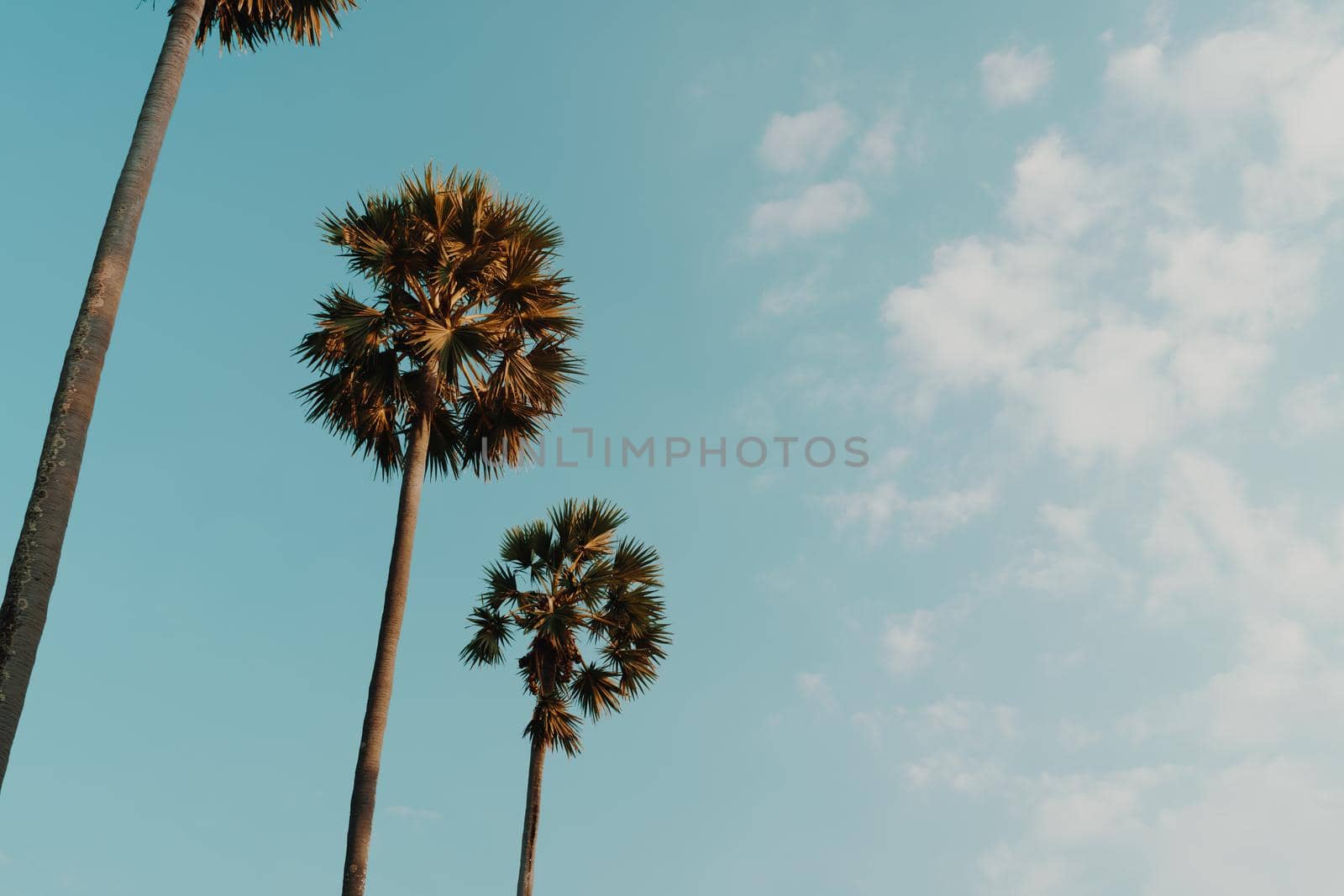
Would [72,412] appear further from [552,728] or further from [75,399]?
[552,728]

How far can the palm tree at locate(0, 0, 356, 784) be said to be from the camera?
320 inches

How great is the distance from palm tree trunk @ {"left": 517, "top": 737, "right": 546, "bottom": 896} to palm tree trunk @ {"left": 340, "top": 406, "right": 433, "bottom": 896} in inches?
261

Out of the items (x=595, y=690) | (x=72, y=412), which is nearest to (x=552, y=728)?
(x=595, y=690)

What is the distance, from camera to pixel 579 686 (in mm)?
20250

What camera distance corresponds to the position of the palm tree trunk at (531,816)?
1873cm

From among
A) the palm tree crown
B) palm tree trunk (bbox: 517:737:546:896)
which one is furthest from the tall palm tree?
palm tree trunk (bbox: 517:737:546:896)

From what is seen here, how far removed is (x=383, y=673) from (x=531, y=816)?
22.3 ft

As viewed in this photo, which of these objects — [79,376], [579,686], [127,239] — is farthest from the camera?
[579,686]

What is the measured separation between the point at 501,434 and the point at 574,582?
4717 mm

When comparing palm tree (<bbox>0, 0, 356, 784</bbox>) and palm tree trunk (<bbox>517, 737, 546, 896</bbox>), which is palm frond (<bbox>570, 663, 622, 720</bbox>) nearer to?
palm tree trunk (<bbox>517, 737, 546, 896</bbox>)

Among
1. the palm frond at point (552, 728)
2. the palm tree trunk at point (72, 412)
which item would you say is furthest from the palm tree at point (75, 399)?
the palm frond at point (552, 728)

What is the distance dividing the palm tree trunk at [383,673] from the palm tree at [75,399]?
5.41m

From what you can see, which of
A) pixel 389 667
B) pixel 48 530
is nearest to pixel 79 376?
pixel 48 530

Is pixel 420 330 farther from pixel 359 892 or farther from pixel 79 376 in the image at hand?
pixel 359 892
